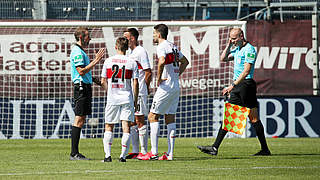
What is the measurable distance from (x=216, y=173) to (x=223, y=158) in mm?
2129

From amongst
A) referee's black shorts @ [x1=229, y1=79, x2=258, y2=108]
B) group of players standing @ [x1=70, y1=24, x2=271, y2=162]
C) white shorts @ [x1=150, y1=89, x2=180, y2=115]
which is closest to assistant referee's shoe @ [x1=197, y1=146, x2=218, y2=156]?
group of players standing @ [x1=70, y1=24, x2=271, y2=162]

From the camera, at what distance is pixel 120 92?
905 cm

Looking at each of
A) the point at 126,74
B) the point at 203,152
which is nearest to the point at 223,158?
the point at 203,152

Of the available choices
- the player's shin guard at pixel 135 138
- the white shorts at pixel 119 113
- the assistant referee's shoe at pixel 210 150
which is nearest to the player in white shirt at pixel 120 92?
the white shorts at pixel 119 113

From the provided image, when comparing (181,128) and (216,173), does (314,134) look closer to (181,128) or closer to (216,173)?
(181,128)

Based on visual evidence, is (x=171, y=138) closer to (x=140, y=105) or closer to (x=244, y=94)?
(x=140, y=105)

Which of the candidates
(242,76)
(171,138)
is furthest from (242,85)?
(171,138)

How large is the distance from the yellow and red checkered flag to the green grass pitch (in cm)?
45

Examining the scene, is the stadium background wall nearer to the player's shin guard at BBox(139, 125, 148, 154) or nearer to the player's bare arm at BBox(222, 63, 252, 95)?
the player's bare arm at BBox(222, 63, 252, 95)

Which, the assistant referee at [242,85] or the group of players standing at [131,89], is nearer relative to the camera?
the group of players standing at [131,89]

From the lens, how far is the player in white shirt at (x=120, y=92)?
9000 mm

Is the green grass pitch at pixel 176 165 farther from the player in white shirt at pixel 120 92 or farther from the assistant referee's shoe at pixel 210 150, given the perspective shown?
the player in white shirt at pixel 120 92

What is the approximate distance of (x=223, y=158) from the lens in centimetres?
984

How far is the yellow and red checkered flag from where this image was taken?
34.2 feet
